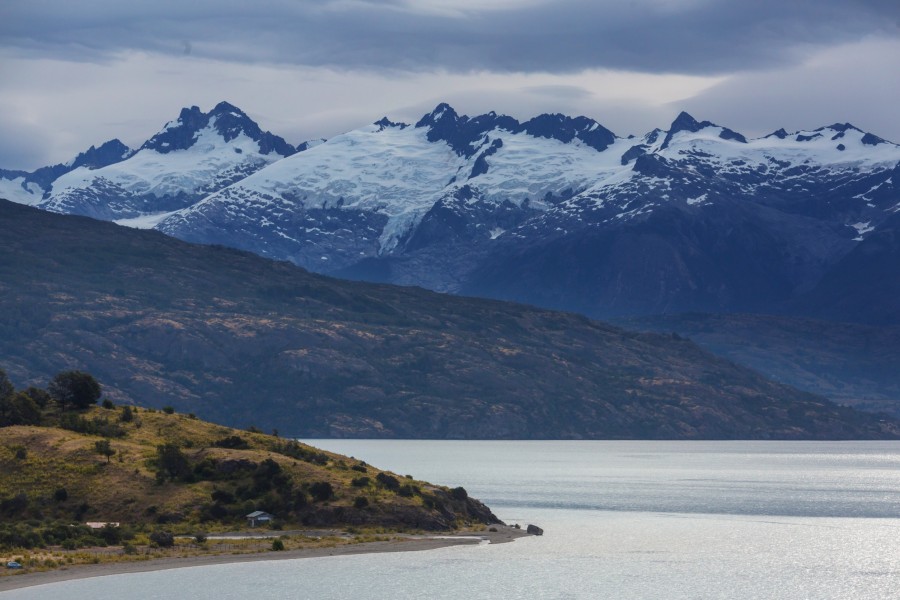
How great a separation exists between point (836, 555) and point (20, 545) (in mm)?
92574

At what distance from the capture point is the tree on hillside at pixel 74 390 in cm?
19262

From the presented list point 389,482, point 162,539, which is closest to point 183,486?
point 162,539

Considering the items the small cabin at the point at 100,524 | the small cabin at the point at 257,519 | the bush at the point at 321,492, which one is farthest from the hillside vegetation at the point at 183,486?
the small cabin at the point at 257,519

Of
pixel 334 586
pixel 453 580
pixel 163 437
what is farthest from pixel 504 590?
pixel 163 437

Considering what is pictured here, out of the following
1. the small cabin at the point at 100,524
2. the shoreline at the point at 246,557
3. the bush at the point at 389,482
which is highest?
the bush at the point at 389,482

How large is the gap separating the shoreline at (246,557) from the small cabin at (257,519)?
1337 cm

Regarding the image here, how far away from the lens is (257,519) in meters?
161

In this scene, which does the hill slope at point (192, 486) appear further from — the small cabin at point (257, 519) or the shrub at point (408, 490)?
the small cabin at point (257, 519)

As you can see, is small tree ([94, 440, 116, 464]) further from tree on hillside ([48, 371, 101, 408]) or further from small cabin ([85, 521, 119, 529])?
tree on hillside ([48, 371, 101, 408])

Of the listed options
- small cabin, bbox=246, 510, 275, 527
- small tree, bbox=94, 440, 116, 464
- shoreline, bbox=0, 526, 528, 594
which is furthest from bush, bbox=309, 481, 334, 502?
small tree, bbox=94, 440, 116, 464

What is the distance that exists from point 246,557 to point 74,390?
6128cm

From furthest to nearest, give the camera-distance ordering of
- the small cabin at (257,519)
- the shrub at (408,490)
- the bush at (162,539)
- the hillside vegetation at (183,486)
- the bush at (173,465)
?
1. the shrub at (408,490)
2. the bush at (173,465)
3. the small cabin at (257,519)
4. the hillside vegetation at (183,486)
5. the bush at (162,539)

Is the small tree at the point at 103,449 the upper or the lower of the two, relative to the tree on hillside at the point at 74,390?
lower

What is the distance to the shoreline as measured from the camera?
12581 cm
